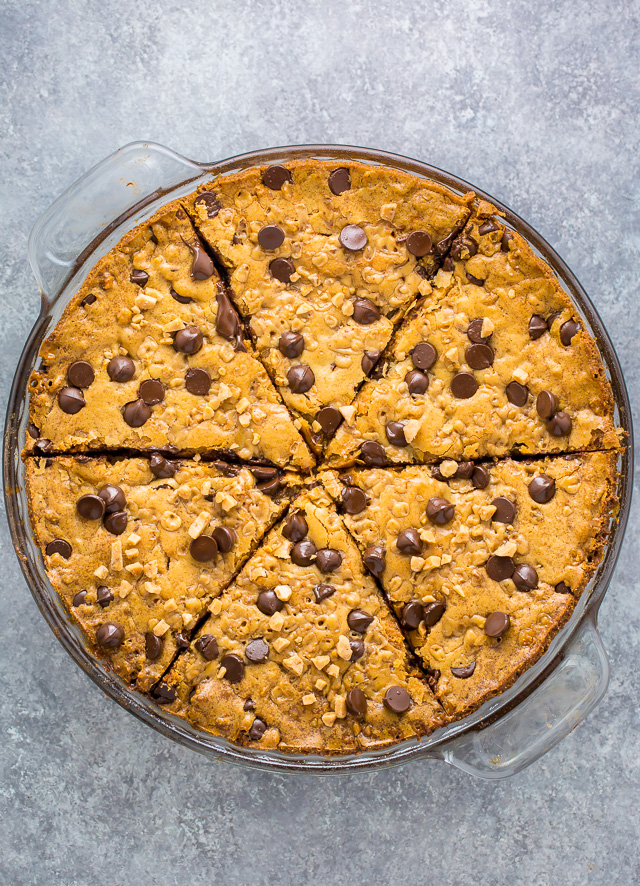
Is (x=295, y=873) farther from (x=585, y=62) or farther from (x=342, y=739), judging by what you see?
(x=585, y=62)

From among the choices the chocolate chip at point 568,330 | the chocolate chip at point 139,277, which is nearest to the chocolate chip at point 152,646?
the chocolate chip at point 139,277

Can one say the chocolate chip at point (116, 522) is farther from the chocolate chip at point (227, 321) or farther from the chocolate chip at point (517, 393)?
the chocolate chip at point (517, 393)

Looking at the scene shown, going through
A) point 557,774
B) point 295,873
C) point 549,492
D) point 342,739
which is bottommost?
point 295,873

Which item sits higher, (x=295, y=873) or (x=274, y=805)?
(x=274, y=805)

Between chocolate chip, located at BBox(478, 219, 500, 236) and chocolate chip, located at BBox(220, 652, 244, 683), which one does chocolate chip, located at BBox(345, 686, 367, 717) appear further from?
chocolate chip, located at BBox(478, 219, 500, 236)

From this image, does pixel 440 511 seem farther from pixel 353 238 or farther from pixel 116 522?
pixel 116 522

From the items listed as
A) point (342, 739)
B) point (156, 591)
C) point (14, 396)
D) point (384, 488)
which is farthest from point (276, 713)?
point (14, 396)

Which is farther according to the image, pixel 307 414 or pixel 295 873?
pixel 295 873
